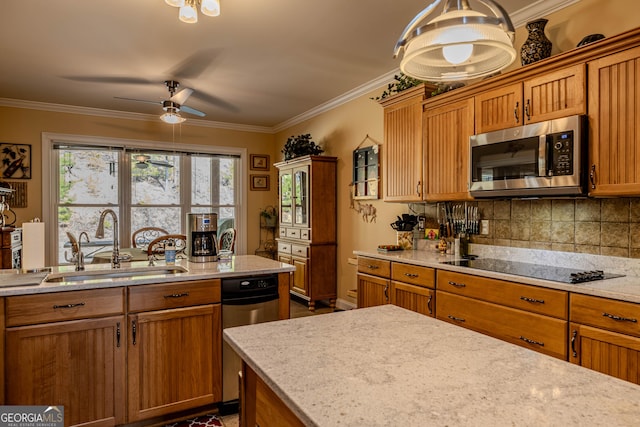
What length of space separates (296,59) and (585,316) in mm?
3021

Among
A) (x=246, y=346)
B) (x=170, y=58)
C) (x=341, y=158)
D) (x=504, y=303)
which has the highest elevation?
(x=170, y=58)

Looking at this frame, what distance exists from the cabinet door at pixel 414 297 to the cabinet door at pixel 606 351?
0.99 m

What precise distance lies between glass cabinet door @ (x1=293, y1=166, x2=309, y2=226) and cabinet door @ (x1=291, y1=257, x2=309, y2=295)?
492mm

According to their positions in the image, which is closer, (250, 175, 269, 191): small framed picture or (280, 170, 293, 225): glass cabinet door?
(280, 170, 293, 225): glass cabinet door

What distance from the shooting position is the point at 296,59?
3.65 meters

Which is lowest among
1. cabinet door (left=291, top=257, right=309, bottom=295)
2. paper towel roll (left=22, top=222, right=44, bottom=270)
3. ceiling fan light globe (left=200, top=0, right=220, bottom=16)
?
cabinet door (left=291, top=257, right=309, bottom=295)

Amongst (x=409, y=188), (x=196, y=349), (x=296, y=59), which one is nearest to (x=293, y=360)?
(x=196, y=349)

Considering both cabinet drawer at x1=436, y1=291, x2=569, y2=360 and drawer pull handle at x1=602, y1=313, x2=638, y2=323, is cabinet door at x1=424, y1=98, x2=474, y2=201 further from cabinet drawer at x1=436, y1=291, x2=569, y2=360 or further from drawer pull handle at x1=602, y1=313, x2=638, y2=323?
drawer pull handle at x1=602, y1=313, x2=638, y2=323

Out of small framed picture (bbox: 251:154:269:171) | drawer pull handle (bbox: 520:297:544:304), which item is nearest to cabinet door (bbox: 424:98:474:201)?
drawer pull handle (bbox: 520:297:544:304)

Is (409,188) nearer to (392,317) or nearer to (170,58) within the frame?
(392,317)

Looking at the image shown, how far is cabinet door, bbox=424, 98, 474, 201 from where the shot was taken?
2932mm

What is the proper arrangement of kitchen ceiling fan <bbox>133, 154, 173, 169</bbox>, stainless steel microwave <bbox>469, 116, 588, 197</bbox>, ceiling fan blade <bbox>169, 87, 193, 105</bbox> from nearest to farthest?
stainless steel microwave <bbox>469, 116, 588, 197</bbox> → ceiling fan blade <bbox>169, 87, 193, 105</bbox> → kitchen ceiling fan <bbox>133, 154, 173, 169</bbox>

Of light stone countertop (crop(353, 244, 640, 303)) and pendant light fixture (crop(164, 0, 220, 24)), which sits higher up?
pendant light fixture (crop(164, 0, 220, 24))

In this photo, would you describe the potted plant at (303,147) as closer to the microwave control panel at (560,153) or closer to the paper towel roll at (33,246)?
the microwave control panel at (560,153)
